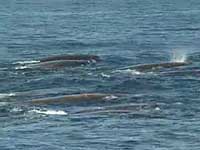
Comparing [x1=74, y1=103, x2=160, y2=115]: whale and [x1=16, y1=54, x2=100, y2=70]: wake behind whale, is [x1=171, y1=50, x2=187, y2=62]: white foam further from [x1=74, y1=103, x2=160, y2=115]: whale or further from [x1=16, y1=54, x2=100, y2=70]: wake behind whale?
[x1=74, y1=103, x2=160, y2=115]: whale

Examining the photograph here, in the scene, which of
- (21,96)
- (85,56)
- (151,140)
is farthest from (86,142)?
(85,56)

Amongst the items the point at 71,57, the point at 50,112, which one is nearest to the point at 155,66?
the point at 71,57

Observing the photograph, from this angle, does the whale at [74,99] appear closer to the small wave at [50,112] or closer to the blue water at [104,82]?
the blue water at [104,82]

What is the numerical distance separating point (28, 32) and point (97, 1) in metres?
53.7

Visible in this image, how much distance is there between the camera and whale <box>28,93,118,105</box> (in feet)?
157

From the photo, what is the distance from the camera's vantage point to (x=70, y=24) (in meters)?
98.6

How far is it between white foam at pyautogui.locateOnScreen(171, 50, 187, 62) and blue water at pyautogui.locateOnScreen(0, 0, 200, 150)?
192mm

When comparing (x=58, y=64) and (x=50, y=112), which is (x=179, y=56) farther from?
(x=50, y=112)

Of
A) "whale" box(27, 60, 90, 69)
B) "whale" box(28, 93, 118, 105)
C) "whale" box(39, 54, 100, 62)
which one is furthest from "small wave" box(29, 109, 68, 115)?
"whale" box(39, 54, 100, 62)

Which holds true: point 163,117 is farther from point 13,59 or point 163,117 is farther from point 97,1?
point 97,1

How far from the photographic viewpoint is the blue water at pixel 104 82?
39531 millimetres

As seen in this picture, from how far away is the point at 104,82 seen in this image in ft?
180

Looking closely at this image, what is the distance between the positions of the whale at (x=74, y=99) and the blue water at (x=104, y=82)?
795 millimetres

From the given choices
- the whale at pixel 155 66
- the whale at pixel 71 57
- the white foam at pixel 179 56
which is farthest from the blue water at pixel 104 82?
the whale at pixel 71 57
